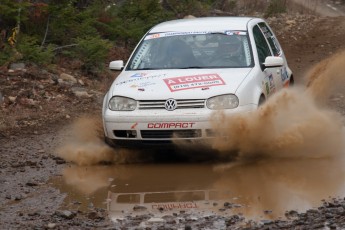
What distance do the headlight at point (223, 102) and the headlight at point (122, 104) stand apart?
0.90m

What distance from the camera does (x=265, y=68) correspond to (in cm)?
1030

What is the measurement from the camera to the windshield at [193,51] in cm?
1030

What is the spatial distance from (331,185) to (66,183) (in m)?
2.86

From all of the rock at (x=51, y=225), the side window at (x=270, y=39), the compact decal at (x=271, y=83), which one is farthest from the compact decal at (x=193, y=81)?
the rock at (x=51, y=225)

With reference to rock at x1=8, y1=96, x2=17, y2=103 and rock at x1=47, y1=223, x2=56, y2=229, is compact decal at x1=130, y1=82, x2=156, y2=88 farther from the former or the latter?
rock at x1=8, y1=96, x2=17, y2=103

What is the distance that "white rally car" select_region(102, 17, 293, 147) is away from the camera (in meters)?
9.15

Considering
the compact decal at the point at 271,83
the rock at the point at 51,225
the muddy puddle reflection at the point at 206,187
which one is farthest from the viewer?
the compact decal at the point at 271,83

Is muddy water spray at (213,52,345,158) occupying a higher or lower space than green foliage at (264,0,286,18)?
higher

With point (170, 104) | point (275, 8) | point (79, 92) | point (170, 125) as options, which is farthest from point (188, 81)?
point (275, 8)

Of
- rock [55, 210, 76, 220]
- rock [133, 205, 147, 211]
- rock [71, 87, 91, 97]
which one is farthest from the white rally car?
rock [71, 87, 91, 97]

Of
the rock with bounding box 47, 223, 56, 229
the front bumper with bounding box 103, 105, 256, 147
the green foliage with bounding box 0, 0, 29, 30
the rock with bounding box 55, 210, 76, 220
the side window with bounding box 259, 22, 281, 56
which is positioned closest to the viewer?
the rock with bounding box 47, 223, 56, 229

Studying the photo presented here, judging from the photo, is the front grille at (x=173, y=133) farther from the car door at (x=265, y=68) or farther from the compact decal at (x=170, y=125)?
the car door at (x=265, y=68)

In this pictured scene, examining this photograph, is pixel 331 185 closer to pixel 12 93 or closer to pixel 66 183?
pixel 66 183

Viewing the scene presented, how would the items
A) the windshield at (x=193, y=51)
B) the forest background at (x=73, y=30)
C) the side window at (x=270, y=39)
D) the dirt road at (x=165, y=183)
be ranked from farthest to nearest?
1. the forest background at (x=73, y=30)
2. the side window at (x=270, y=39)
3. the windshield at (x=193, y=51)
4. the dirt road at (x=165, y=183)
